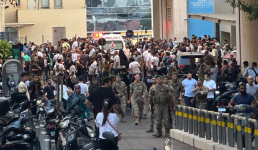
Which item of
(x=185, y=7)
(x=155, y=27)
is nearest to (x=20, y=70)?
(x=185, y=7)

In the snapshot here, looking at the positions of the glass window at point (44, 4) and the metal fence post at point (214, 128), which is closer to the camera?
the metal fence post at point (214, 128)

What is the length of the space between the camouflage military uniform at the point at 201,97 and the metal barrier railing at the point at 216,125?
153 cm

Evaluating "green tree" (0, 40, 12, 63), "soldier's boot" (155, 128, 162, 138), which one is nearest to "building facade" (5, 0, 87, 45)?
"green tree" (0, 40, 12, 63)

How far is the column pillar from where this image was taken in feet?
75.4

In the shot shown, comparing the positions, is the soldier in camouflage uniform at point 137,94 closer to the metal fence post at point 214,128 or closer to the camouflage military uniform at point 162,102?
the camouflage military uniform at point 162,102

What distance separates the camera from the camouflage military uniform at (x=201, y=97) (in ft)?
54.8

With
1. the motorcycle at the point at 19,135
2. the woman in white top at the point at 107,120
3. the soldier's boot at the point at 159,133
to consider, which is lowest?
the soldier's boot at the point at 159,133

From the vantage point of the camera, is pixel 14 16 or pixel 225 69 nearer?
pixel 225 69

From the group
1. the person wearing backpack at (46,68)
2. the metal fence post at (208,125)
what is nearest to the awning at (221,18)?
the person wearing backpack at (46,68)

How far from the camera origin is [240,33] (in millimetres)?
23688

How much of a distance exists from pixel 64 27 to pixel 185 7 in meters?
17.8

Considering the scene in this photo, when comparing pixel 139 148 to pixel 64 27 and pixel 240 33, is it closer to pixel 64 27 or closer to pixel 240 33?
pixel 240 33

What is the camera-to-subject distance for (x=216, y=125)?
12.8 m

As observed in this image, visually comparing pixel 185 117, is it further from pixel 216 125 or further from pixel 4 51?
pixel 4 51
